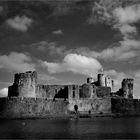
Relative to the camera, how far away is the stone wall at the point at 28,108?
47.4m

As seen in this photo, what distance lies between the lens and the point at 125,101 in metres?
63.2

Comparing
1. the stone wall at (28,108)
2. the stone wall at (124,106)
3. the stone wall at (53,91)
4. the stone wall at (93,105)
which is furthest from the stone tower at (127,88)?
the stone wall at (28,108)

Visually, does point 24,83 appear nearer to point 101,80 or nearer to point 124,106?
point 124,106

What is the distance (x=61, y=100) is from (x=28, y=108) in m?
8.62

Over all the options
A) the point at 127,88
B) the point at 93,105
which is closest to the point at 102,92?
the point at 127,88

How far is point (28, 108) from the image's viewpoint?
49344 millimetres

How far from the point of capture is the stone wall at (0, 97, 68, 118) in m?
47.4

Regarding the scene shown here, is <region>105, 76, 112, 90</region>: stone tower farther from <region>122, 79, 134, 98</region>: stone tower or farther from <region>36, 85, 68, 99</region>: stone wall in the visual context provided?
<region>36, 85, 68, 99</region>: stone wall

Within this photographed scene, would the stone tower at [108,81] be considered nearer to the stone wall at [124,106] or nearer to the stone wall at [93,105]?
the stone wall at [124,106]

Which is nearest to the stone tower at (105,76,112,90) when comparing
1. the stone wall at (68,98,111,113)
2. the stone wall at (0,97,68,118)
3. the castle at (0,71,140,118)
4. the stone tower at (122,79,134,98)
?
the castle at (0,71,140,118)

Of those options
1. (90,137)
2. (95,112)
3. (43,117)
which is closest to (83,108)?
(95,112)

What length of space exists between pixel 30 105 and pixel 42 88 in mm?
11685

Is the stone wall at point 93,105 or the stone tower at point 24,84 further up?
the stone tower at point 24,84

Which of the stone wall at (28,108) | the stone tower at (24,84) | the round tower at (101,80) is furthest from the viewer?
the round tower at (101,80)
